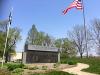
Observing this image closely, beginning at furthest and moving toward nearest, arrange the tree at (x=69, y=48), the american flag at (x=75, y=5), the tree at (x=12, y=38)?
the tree at (x=69, y=48)
the tree at (x=12, y=38)
the american flag at (x=75, y=5)

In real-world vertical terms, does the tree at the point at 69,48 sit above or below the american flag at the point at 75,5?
below

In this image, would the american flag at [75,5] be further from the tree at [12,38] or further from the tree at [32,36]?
the tree at [32,36]

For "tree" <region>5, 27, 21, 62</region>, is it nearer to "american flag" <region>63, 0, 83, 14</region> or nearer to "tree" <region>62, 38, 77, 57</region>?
"tree" <region>62, 38, 77, 57</region>

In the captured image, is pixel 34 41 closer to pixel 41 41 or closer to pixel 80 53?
pixel 41 41

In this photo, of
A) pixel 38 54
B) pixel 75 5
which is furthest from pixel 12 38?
pixel 75 5

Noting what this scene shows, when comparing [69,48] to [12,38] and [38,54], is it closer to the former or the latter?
[12,38]

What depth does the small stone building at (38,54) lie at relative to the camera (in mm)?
50594

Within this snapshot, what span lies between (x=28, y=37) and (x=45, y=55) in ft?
132

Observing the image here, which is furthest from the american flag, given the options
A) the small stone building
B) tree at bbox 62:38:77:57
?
tree at bbox 62:38:77:57

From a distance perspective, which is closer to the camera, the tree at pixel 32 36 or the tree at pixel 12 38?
the tree at pixel 12 38

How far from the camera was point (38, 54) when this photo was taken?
5262cm

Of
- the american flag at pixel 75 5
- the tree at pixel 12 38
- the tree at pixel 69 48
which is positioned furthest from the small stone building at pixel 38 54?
the tree at pixel 69 48

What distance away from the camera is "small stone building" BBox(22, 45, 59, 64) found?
1992 inches

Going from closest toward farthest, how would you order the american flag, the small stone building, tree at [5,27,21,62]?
1. the american flag
2. the small stone building
3. tree at [5,27,21,62]
